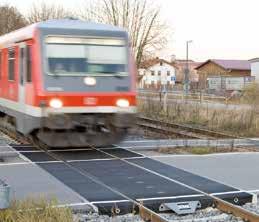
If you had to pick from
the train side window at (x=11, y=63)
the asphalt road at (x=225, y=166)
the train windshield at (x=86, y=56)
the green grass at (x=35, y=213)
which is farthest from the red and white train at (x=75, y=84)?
the green grass at (x=35, y=213)

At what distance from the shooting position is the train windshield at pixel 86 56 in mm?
13305

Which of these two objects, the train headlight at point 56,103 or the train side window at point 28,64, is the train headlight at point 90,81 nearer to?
the train headlight at point 56,103

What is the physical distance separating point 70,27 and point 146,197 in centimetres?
617

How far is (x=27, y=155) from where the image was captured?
1266 cm

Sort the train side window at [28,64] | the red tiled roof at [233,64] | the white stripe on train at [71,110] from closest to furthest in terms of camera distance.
→ the white stripe on train at [71,110]
the train side window at [28,64]
the red tiled roof at [233,64]

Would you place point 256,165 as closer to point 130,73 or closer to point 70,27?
point 130,73

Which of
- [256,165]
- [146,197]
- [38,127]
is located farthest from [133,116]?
[146,197]

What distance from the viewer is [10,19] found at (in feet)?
209

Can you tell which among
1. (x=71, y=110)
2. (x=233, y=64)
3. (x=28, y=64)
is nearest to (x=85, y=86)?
(x=71, y=110)

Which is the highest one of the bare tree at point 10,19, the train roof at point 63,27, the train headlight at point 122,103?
the bare tree at point 10,19

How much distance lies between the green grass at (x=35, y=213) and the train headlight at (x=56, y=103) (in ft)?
18.6

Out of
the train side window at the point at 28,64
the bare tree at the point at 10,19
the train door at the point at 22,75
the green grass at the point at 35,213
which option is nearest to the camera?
the green grass at the point at 35,213

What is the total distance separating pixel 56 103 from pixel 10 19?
174ft

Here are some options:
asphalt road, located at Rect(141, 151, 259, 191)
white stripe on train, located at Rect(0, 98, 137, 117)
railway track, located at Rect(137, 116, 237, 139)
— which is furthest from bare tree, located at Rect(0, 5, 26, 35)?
asphalt road, located at Rect(141, 151, 259, 191)
